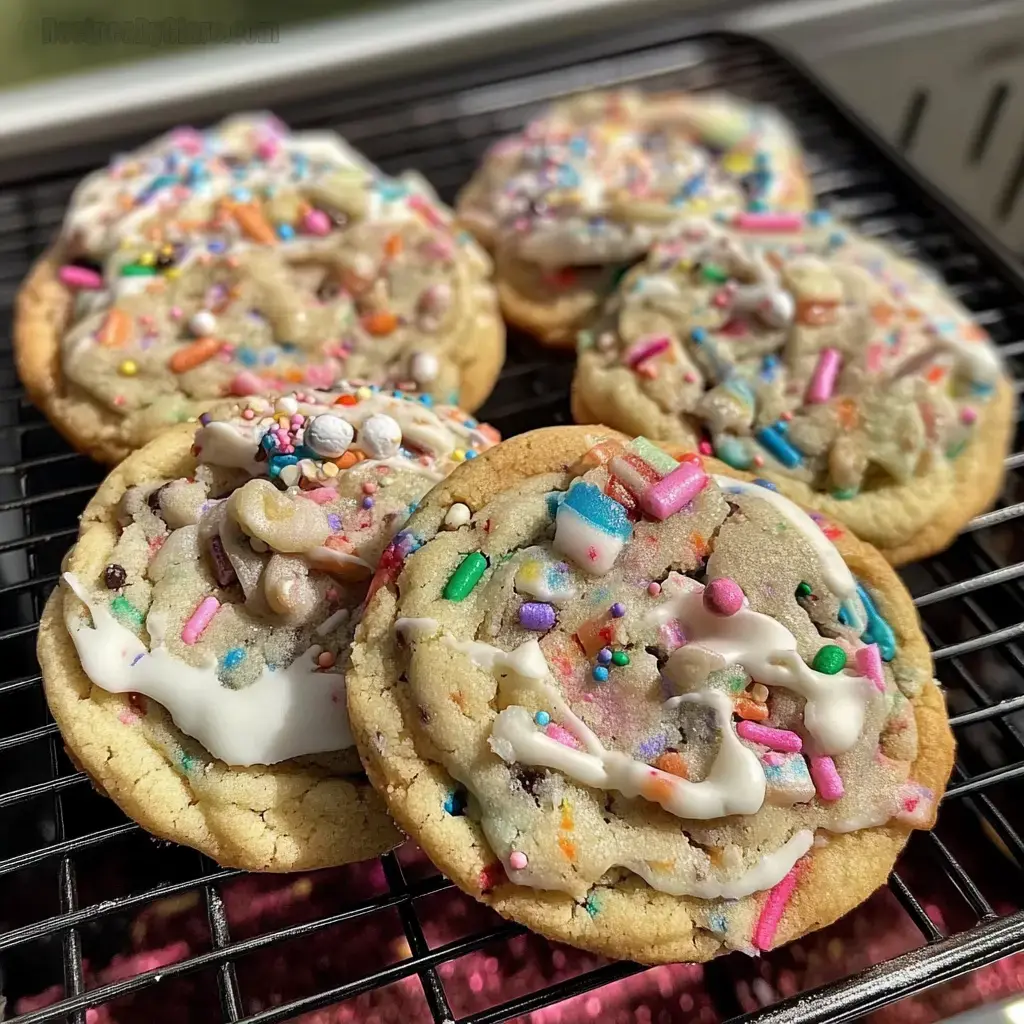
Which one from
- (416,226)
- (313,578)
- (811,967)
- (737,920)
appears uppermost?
(416,226)

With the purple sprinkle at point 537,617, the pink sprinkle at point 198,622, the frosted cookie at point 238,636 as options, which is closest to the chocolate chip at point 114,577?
the frosted cookie at point 238,636

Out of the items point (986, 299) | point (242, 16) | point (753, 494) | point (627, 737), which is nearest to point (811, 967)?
point (627, 737)

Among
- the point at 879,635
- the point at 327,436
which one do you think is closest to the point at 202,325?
the point at 327,436

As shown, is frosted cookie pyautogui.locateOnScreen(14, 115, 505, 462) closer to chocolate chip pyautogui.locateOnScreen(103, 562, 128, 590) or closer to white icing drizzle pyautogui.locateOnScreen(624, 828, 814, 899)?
chocolate chip pyautogui.locateOnScreen(103, 562, 128, 590)

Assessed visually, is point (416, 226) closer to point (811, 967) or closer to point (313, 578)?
point (313, 578)

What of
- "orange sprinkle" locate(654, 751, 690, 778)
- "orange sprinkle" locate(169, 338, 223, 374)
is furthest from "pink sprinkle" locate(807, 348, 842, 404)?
"orange sprinkle" locate(169, 338, 223, 374)

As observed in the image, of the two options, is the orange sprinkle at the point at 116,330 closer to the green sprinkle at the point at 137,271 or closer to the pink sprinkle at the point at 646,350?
the green sprinkle at the point at 137,271
